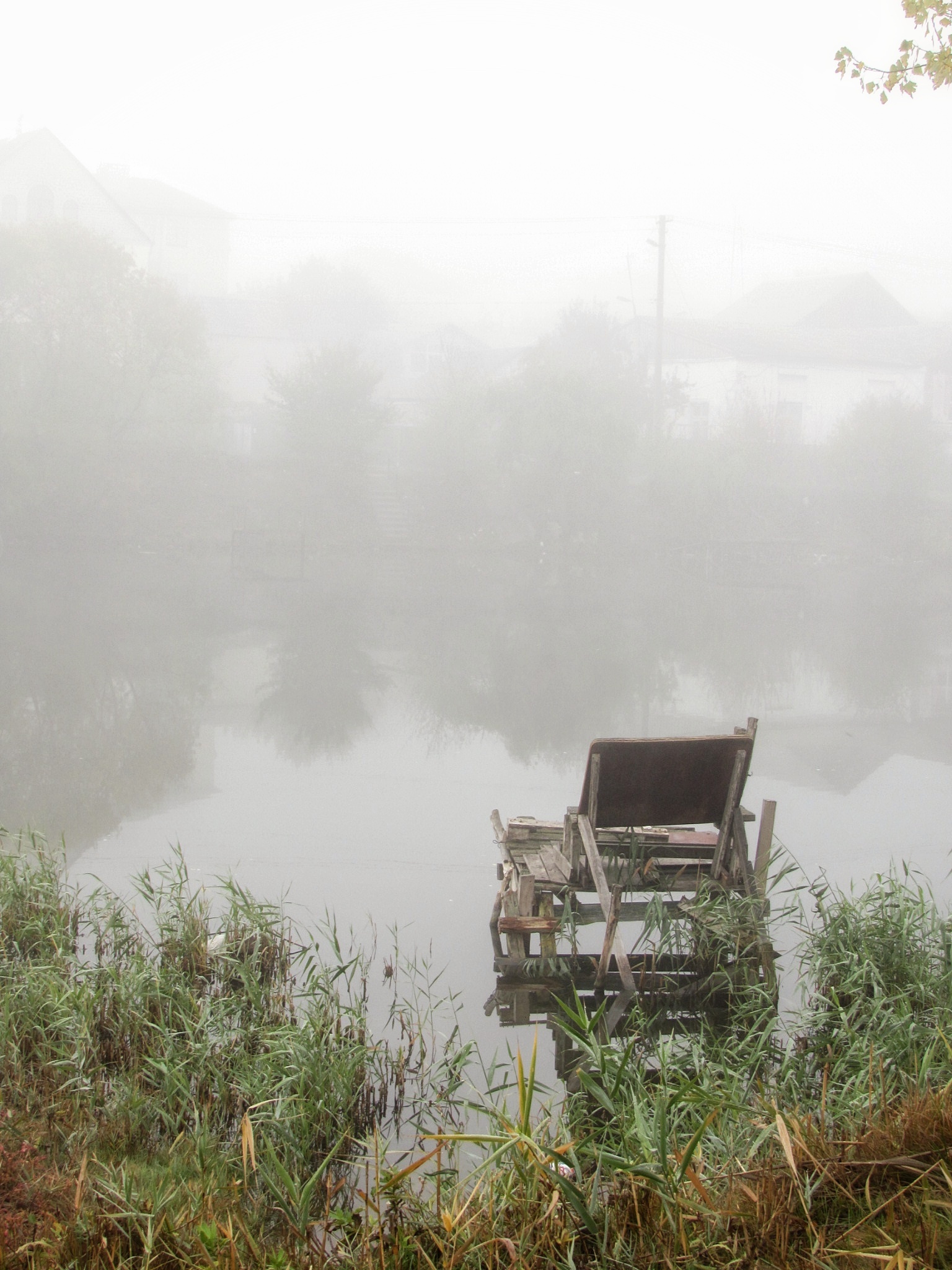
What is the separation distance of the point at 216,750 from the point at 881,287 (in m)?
46.6

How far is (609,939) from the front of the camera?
4.79 meters

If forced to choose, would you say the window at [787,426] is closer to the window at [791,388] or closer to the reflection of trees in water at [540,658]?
the window at [791,388]

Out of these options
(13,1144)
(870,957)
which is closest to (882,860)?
(870,957)

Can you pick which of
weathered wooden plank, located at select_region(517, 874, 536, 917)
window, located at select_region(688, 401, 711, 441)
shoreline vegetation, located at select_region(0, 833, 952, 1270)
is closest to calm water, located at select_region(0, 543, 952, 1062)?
weathered wooden plank, located at select_region(517, 874, 536, 917)

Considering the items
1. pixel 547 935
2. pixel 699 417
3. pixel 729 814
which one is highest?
pixel 699 417

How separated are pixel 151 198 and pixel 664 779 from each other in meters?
53.9

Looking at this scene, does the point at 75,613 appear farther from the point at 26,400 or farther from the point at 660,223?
the point at 660,223

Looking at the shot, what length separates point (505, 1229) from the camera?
2689 millimetres

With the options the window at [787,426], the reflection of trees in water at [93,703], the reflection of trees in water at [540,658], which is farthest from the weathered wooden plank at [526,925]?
the window at [787,426]

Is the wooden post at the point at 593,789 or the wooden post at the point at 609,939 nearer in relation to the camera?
the wooden post at the point at 609,939

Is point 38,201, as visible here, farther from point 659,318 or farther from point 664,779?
point 664,779

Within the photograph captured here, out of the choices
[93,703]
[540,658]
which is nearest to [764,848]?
[93,703]

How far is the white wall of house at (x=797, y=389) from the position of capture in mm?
40625

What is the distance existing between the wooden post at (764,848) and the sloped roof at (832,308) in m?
42.7
